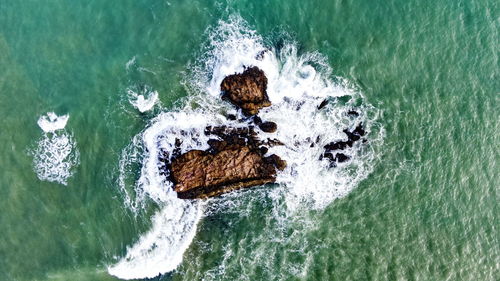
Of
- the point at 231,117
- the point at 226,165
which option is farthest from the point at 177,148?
the point at 231,117

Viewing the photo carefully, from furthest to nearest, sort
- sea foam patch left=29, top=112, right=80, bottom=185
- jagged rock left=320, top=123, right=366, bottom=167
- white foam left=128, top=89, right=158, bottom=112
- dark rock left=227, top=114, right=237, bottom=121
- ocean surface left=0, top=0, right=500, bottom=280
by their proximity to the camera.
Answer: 1. sea foam patch left=29, top=112, right=80, bottom=185
2. white foam left=128, top=89, right=158, bottom=112
3. dark rock left=227, top=114, right=237, bottom=121
4. jagged rock left=320, top=123, right=366, bottom=167
5. ocean surface left=0, top=0, right=500, bottom=280

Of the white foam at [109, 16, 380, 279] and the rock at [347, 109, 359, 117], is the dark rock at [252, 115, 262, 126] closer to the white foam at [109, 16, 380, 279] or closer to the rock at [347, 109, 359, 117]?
the white foam at [109, 16, 380, 279]

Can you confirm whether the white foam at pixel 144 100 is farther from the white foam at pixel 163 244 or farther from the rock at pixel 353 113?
the rock at pixel 353 113

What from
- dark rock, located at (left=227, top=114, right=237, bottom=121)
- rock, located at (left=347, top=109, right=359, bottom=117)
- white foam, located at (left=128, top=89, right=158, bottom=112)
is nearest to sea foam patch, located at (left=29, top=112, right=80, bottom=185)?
white foam, located at (left=128, top=89, right=158, bottom=112)

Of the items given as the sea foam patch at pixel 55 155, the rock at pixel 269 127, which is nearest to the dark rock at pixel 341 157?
the rock at pixel 269 127

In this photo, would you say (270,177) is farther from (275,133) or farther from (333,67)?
(333,67)
